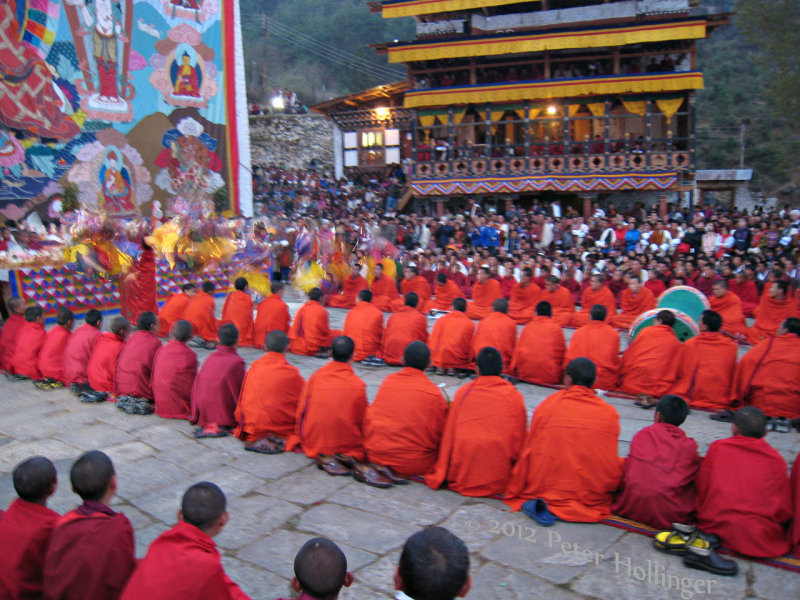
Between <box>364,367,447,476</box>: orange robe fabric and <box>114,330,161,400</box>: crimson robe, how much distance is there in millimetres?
2787

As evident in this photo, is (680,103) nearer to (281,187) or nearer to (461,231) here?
(461,231)

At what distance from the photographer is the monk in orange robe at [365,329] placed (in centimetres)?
848

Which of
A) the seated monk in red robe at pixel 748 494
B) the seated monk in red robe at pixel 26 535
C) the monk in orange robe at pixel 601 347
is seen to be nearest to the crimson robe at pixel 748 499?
the seated monk in red robe at pixel 748 494

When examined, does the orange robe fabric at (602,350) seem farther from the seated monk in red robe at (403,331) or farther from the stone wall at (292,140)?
the stone wall at (292,140)

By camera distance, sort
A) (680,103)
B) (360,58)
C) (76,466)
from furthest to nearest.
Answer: (360,58)
(680,103)
(76,466)

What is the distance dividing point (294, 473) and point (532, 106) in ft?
61.3

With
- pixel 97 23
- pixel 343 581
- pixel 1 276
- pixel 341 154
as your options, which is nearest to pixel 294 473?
pixel 343 581

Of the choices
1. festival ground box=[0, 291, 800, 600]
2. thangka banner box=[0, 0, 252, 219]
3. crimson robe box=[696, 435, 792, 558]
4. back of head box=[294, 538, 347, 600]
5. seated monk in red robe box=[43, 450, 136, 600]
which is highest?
thangka banner box=[0, 0, 252, 219]

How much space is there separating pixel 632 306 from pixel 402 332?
4382 millimetres

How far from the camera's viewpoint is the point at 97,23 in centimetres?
1586

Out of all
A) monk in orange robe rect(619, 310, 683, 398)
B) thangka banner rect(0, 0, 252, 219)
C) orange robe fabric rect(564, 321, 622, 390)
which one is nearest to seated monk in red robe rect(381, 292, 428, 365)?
orange robe fabric rect(564, 321, 622, 390)

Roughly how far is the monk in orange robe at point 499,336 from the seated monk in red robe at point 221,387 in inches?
120

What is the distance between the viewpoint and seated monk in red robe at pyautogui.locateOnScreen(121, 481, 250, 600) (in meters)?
2.37

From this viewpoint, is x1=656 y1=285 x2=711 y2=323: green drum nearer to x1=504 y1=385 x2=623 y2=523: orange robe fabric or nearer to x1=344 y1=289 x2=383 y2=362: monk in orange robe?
x1=344 y1=289 x2=383 y2=362: monk in orange robe
